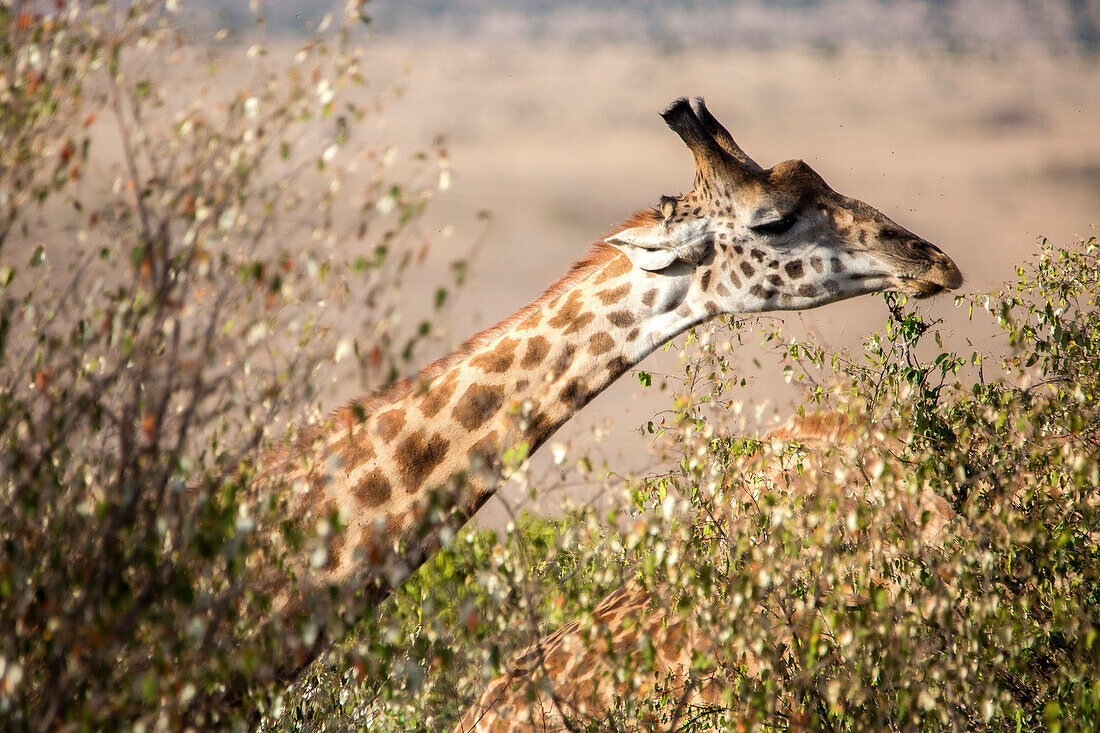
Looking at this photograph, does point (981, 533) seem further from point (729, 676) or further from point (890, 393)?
point (729, 676)

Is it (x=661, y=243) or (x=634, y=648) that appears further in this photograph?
(x=634, y=648)

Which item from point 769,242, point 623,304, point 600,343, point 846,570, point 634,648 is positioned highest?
point 769,242

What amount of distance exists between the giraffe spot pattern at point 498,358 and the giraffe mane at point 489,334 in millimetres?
169

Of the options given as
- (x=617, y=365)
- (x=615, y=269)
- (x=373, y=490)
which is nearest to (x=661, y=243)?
(x=615, y=269)

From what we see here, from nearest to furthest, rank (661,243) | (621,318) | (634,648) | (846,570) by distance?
(846,570) → (621,318) → (661,243) → (634,648)

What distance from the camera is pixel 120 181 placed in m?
3.19

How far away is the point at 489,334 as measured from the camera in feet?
18.4

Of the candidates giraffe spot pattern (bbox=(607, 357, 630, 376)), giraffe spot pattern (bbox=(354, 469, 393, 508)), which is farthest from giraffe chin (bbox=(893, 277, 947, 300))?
giraffe spot pattern (bbox=(354, 469, 393, 508))

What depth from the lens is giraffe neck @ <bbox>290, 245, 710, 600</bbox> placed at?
15.7ft

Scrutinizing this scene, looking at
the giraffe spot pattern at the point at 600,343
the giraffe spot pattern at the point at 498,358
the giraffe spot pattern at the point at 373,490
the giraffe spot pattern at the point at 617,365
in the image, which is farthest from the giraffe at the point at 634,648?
the giraffe spot pattern at the point at 498,358

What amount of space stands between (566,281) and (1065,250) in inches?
134

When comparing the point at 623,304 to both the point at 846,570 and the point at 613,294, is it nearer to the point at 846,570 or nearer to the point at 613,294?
the point at 613,294

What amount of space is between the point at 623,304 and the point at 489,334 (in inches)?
35.4

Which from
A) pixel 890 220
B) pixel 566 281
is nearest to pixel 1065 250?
pixel 890 220
